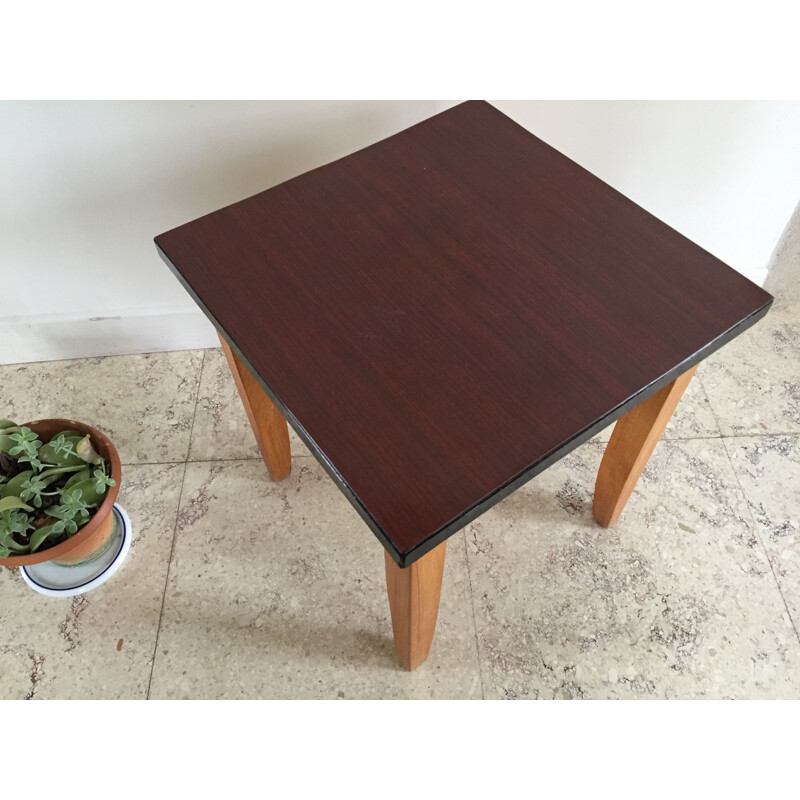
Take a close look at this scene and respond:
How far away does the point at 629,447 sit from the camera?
116 centimetres

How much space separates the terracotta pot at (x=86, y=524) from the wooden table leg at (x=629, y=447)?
0.88 m

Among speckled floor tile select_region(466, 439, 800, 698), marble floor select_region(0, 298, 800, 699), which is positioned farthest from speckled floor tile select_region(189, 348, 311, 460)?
speckled floor tile select_region(466, 439, 800, 698)

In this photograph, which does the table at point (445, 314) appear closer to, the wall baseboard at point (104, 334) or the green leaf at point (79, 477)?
the green leaf at point (79, 477)

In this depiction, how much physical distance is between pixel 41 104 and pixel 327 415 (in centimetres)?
83

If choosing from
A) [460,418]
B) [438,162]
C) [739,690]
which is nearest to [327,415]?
[460,418]

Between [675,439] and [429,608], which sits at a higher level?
[429,608]

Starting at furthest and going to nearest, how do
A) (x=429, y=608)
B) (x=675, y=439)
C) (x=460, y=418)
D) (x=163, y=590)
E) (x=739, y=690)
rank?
(x=675, y=439), (x=163, y=590), (x=739, y=690), (x=429, y=608), (x=460, y=418)

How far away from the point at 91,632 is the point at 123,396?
1.78ft

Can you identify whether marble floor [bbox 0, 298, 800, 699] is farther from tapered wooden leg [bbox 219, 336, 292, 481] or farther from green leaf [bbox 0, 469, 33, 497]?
green leaf [bbox 0, 469, 33, 497]

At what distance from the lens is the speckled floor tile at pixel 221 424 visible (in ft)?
4.80

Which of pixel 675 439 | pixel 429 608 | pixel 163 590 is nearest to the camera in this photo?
pixel 429 608

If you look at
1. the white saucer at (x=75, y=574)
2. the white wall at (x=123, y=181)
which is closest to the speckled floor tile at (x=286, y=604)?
the white saucer at (x=75, y=574)

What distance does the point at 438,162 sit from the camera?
1064mm
